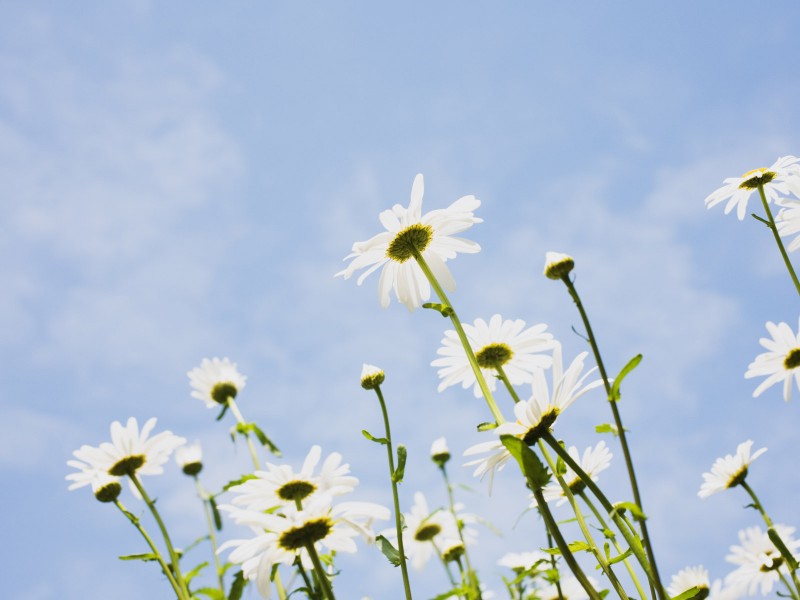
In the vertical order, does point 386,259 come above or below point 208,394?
below

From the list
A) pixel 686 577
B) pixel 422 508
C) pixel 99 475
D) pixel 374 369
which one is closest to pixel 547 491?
pixel 374 369

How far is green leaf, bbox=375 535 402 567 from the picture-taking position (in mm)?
2088

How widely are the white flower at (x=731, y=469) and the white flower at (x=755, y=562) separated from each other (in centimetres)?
59

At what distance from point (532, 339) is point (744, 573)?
7.92ft

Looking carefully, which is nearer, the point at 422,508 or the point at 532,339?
the point at 532,339

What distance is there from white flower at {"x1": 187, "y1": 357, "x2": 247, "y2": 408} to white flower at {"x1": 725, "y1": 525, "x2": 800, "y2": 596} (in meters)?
3.31

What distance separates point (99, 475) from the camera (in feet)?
11.2

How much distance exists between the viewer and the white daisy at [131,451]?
3.51 meters

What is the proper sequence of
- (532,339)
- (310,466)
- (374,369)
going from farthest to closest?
(532,339) < (374,369) < (310,466)

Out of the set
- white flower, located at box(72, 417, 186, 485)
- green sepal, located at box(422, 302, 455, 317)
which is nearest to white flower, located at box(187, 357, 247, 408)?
white flower, located at box(72, 417, 186, 485)

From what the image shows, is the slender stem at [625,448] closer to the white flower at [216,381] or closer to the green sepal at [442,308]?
the green sepal at [442,308]

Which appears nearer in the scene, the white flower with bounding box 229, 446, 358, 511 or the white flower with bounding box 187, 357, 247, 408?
the white flower with bounding box 229, 446, 358, 511

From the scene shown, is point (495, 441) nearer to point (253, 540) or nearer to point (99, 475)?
point (253, 540)

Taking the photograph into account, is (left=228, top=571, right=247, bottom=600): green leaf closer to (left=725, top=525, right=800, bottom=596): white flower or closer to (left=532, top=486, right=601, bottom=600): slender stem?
(left=532, top=486, right=601, bottom=600): slender stem
